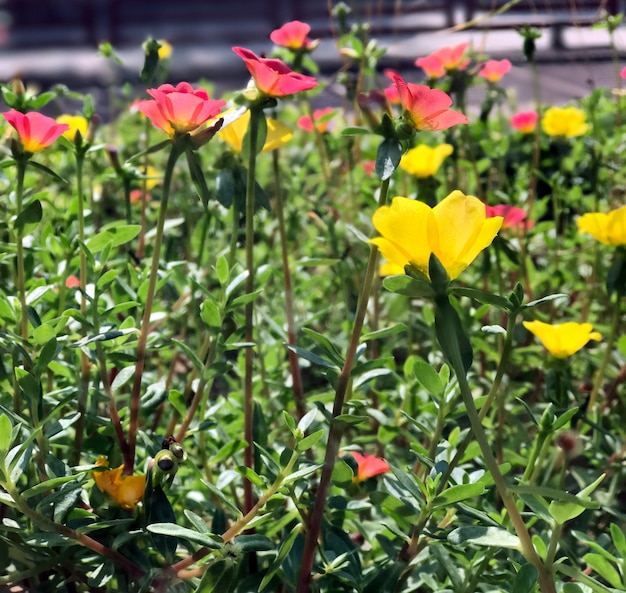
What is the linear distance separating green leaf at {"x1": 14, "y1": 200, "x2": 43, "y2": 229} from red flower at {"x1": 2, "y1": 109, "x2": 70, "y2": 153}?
5 centimetres

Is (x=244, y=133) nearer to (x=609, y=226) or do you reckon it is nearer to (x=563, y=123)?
(x=609, y=226)

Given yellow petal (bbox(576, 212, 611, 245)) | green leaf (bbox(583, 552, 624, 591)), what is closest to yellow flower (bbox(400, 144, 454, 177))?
yellow petal (bbox(576, 212, 611, 245))

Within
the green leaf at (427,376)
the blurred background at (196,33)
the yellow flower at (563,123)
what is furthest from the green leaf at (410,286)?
the blurred background at (196,33)

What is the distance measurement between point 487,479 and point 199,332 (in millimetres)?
419

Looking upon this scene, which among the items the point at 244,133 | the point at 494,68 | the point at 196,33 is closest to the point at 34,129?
the point at 244,133

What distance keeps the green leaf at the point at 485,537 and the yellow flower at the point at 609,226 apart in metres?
0.41

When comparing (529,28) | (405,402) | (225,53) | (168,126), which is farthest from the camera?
(225,53)

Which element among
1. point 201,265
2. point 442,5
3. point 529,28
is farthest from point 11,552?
point 442,5

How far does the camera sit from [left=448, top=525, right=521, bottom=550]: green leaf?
21.0 inches

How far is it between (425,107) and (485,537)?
0.99ft

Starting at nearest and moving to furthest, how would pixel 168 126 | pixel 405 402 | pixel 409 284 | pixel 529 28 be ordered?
pixel 409 284 < pixel 168 126 < pixel 405 402 < pixel 529 28

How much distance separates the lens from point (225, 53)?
6.41 metres

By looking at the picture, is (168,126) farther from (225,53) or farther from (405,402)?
(225,53)

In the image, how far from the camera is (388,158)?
1.95 ft
